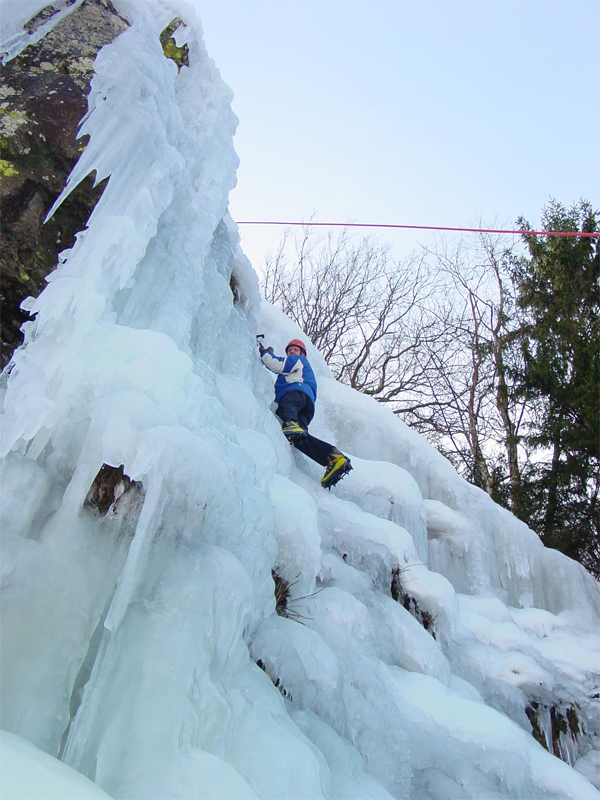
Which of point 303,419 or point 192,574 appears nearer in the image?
point 192,574

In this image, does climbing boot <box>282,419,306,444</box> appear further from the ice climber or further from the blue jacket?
the blue jacket

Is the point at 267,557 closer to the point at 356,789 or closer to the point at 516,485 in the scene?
the point at 356,789

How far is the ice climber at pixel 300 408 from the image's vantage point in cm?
393

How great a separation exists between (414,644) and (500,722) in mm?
562

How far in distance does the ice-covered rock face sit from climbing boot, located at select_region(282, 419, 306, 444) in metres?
0.15

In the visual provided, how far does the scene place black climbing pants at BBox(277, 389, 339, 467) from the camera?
3986mm

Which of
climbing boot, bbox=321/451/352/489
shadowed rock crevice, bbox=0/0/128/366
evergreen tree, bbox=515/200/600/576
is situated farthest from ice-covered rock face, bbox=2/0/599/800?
evergreen tree, bbox=515/200/600/576

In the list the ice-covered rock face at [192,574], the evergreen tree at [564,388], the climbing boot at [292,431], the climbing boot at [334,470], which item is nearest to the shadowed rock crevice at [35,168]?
the ice-covered rock face at [192,574]

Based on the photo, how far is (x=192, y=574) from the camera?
5.85 feet

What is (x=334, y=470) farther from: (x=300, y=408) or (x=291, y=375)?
(x=291, y=375)

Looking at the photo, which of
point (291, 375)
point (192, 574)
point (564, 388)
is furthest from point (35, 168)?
point (564, 388)

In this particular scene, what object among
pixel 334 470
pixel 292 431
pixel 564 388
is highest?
pixel 564 388

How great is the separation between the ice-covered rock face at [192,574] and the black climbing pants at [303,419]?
0.15 meters

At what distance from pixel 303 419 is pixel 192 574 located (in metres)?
2.55
